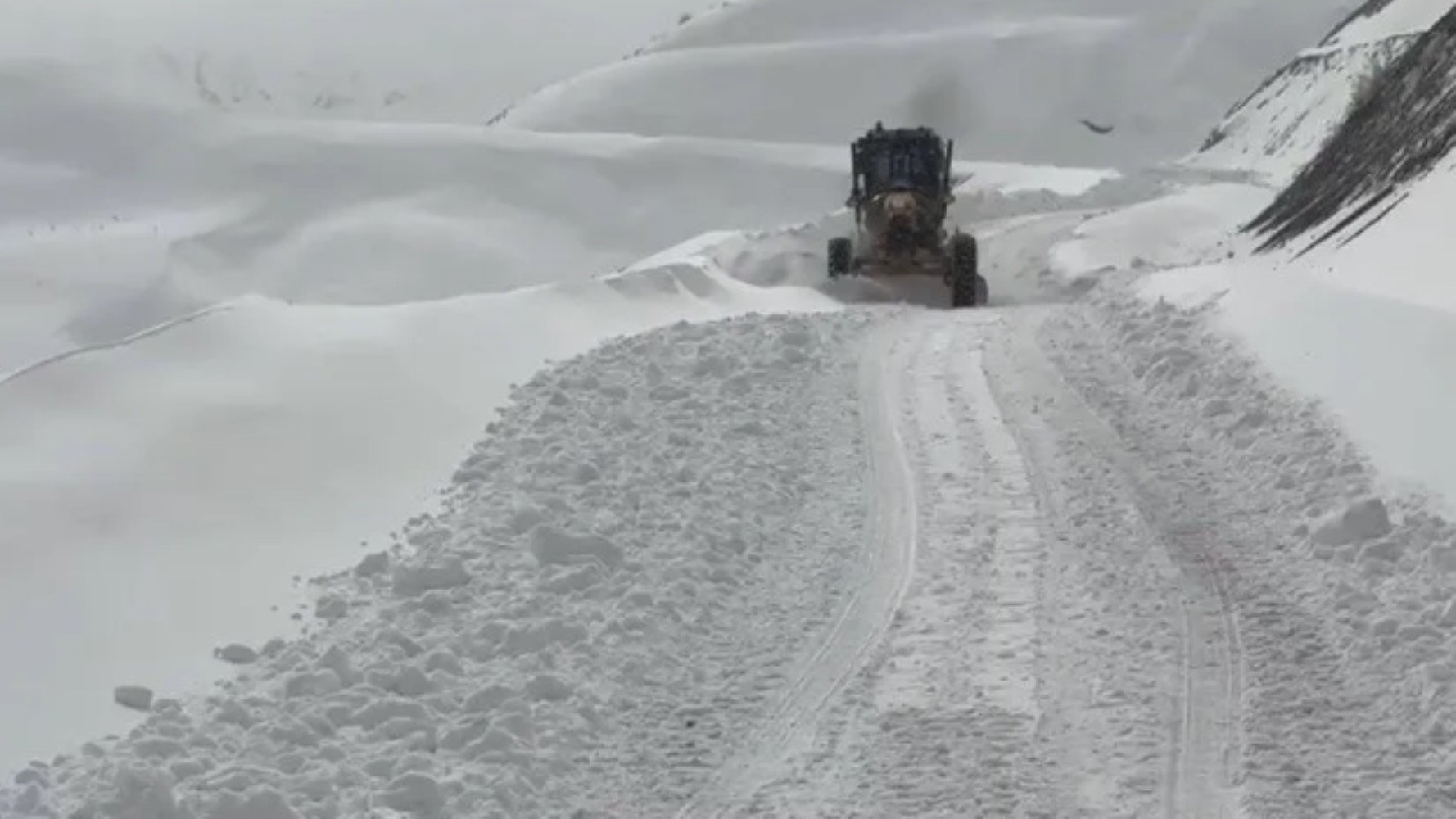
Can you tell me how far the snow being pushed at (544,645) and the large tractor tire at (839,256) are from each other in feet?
37.0

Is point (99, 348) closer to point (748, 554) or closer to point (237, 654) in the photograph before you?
point (237, 654)

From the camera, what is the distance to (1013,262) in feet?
87.6

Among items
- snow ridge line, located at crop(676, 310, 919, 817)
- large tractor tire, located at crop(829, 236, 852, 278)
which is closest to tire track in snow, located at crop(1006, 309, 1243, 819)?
snow ridge line, located at crop(676, 310, 919, 817)

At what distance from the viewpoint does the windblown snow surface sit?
6.37 metres

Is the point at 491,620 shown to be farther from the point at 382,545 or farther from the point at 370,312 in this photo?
the point at 370,312

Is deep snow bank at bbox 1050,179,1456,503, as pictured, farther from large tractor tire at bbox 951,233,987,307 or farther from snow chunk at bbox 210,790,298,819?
snow chunk at bbox 210,790,298,819

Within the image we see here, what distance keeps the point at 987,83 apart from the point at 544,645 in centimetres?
7338

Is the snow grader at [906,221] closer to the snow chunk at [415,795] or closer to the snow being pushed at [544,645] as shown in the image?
the snow being pushed at [544,645]

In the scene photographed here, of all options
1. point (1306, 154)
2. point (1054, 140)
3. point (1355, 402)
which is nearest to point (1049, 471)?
point (1355, 402)

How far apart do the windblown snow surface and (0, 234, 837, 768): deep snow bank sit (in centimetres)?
4

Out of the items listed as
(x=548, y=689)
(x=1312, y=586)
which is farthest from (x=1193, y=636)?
(x=548, y=689)

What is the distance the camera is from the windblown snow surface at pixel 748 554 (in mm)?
6371

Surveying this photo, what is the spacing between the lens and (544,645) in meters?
7.59

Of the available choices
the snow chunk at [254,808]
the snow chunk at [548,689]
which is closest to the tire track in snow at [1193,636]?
the snow chunk at [548,689]
